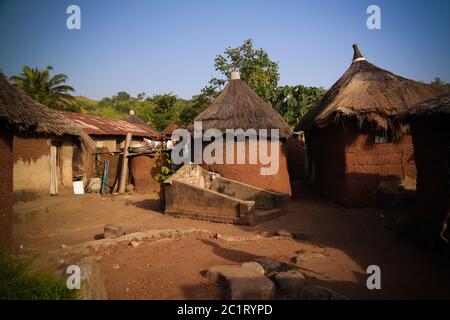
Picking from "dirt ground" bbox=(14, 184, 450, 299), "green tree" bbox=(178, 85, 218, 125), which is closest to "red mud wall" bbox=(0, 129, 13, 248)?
"dirt ground" bbox=(14, 184, 450, 299)

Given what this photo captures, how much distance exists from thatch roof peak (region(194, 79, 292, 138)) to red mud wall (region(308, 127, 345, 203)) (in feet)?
4.47

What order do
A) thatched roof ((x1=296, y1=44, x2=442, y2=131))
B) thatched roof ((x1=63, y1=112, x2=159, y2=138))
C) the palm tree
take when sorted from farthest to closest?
1. the palm tree
2. thatched roof ((x1=63, y1=112, x2=159, y2=138))
3. thatched roof ((x1=296, y1=44, x2=442, y2=131))

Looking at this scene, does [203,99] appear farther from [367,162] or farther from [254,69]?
[367,162]

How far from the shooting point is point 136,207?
9.26 m

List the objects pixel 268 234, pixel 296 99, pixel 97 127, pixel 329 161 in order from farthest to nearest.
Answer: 1. pixel 296 99
2. pixel 97 127
3. pixel 329 161
4. pixel 268 234

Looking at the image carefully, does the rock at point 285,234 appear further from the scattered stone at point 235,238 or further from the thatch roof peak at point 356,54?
the thatch roof peak at point 356,54

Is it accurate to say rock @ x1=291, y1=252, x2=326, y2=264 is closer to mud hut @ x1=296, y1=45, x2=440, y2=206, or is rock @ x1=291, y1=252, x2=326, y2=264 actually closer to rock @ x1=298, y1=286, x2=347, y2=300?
rock @ x1=298, y1=286, x2=347, y2=300

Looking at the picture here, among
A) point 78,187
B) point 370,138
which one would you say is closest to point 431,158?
point 370,138

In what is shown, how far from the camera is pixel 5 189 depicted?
4.75 metres

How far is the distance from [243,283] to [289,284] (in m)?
0.57

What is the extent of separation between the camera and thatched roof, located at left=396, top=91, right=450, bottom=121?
4.67 meters
